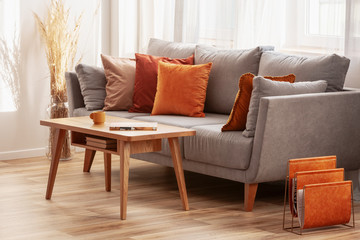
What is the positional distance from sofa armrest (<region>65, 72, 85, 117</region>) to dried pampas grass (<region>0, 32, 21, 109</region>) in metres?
0.59

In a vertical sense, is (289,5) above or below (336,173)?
above

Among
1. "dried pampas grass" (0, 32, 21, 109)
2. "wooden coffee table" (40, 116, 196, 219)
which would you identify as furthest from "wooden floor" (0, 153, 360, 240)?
"dried pampas grass" (0, 32, 21, 109)

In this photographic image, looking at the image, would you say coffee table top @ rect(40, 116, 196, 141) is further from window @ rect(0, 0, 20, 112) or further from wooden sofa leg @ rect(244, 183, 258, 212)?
window @ rect(0, 0, 20, 112)

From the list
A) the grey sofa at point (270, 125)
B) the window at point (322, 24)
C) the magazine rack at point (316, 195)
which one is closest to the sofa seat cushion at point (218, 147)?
the grey sofa at point (270, 125)

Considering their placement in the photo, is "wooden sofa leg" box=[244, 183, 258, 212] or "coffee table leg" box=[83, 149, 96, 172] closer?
"wooden sofa leg" box=[244, 183, 258, 212]

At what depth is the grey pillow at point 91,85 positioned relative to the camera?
16.6ft

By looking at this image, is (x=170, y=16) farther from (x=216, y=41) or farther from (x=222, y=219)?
(x=222, y=219)

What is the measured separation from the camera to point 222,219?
384cm

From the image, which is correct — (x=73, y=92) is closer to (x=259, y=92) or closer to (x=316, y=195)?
(x=259, y=92)

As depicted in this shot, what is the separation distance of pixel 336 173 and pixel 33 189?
1959 millimetres

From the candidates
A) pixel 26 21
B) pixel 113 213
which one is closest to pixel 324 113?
pixel 113 213

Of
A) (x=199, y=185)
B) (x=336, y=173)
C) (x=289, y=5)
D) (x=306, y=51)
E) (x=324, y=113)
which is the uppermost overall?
(x=289, y=5)

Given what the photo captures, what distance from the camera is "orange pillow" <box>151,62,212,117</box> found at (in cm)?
475

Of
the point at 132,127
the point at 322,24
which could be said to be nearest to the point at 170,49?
the point at 322,24
